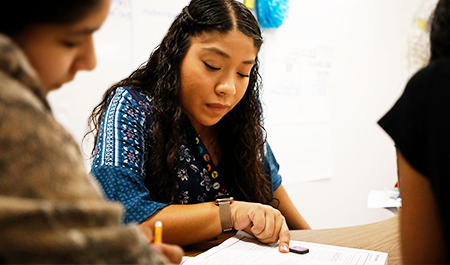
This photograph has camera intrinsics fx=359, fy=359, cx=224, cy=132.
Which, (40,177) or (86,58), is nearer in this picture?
(40,177)

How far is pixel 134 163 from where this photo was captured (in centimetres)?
83

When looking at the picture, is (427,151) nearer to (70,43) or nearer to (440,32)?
(440,32)

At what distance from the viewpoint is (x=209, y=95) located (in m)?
0.95

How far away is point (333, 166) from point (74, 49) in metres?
2.60

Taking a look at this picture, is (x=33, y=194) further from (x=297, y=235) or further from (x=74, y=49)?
(x=297, y=235)

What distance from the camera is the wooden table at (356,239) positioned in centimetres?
77

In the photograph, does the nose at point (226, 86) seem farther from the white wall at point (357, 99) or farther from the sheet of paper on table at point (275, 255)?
the white wall at point (357, 99)

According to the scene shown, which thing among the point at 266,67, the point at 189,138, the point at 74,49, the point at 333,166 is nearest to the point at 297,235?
the point at 189,138

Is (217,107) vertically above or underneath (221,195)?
above

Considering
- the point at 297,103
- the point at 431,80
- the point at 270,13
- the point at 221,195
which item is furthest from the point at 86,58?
the point at 297,103

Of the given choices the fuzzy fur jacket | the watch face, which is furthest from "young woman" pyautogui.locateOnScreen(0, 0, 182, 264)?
the watch face

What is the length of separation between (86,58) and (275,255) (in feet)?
1.77

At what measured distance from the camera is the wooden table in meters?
0.77

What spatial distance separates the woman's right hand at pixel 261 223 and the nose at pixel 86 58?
55cm
